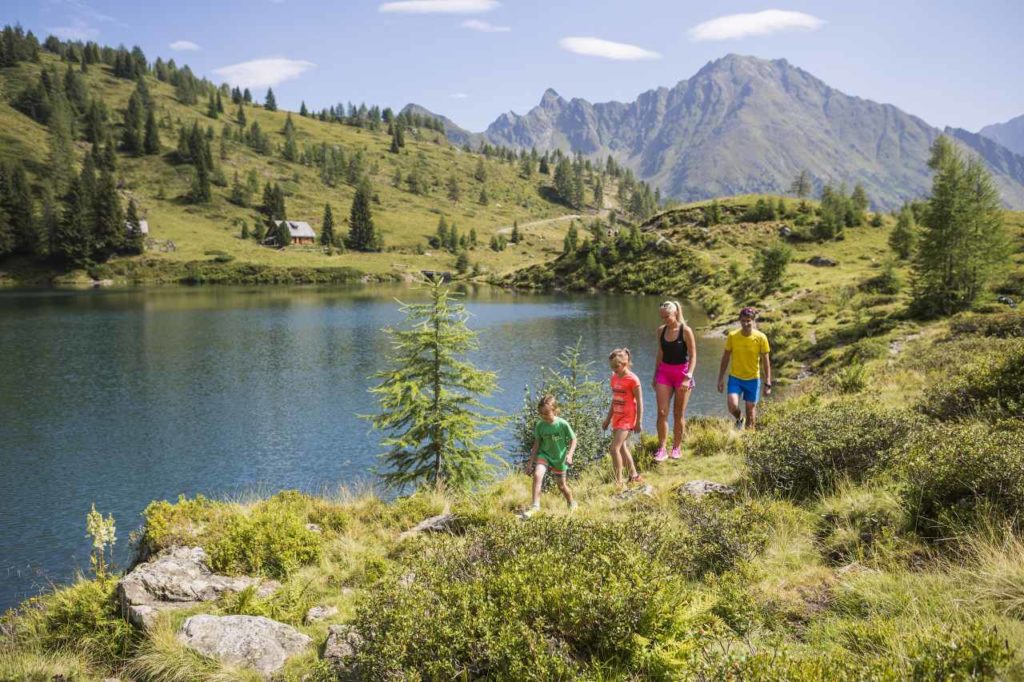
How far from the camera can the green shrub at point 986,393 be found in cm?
1108

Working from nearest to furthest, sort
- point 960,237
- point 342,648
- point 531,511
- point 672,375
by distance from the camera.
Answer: point 342,648
point 531,511
point 672,375
point 960,237

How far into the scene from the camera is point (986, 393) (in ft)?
39.2

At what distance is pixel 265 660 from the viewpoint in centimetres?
754

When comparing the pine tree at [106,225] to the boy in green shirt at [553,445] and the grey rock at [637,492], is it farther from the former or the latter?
the grey rock at [637,492]

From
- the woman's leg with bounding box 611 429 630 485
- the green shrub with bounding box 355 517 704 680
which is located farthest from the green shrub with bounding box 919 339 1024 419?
the green shrub with bounding box 355 517 704 680

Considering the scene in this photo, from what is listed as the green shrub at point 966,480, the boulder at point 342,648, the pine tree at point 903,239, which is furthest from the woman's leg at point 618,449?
the pine tree at point 903,239

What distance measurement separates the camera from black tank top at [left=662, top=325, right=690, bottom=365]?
44.4 ft

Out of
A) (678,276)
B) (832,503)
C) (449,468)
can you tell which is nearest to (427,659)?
(832,503)

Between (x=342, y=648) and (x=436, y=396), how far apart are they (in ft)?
45.5

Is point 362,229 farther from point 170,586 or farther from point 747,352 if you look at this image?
point 170,586

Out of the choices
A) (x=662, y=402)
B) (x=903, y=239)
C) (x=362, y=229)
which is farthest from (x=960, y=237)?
(x=362, y=229)

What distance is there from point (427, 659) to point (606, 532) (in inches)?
113

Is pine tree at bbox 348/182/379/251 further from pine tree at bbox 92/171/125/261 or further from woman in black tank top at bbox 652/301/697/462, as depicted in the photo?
woman in black tank top at bbox 652/301/697/462

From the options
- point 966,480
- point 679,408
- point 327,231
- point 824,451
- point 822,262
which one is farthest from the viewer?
point 327,231
